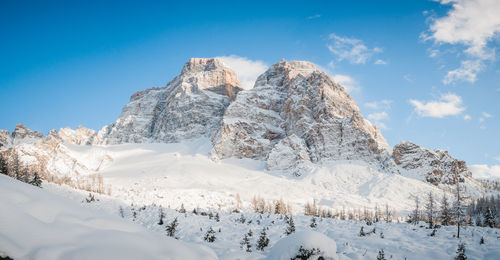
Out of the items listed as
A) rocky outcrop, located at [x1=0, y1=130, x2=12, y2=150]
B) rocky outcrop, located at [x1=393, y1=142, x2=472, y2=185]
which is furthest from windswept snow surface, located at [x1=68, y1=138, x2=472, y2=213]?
rocky outcrop, located at [x1=0, y1=130, x2=12, y2=150]

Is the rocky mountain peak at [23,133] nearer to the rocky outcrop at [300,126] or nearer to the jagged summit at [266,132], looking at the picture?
the jagged summit at [266,132]

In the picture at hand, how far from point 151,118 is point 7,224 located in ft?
652

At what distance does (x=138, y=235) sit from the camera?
12.2 ft

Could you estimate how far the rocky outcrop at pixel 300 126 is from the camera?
123 meters

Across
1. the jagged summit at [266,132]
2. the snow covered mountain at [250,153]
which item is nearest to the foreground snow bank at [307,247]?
the snow covered mountain at [250,153]

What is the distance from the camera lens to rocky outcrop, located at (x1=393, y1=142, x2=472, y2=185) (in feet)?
358

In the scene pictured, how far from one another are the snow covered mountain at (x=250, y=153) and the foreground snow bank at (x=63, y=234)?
54.5 meters

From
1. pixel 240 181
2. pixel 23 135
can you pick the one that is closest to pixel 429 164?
pixel 240 181

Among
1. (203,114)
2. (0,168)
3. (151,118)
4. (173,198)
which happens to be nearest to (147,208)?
(0,168)

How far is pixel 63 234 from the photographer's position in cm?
311

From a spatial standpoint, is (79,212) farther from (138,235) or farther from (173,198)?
(173,198)

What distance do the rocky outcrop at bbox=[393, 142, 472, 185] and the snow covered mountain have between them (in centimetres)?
41

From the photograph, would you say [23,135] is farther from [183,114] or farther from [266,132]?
[266,132]

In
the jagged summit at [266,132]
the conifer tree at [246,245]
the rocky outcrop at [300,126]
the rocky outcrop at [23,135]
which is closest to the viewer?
the conifer tree at [246,245]
